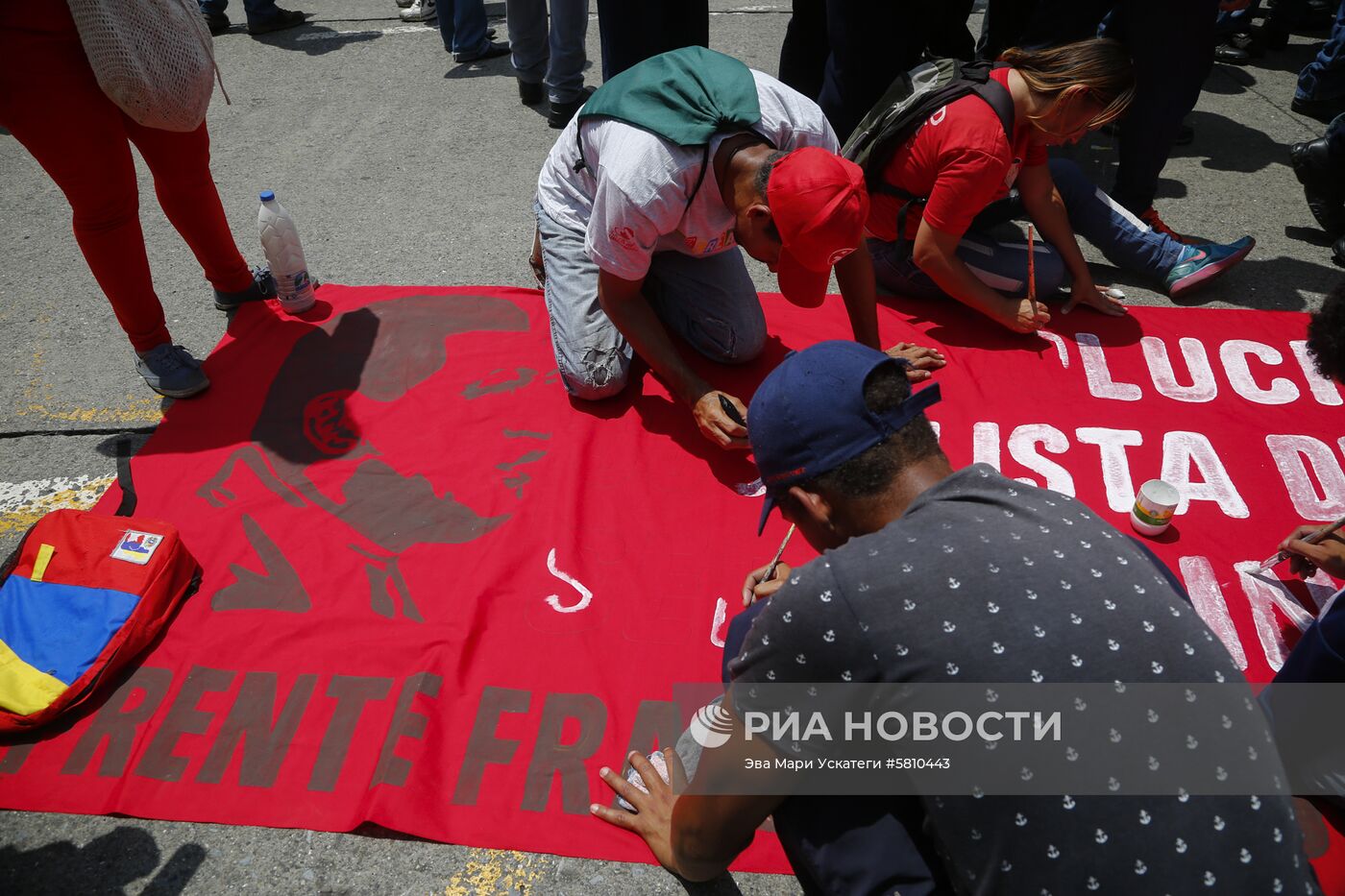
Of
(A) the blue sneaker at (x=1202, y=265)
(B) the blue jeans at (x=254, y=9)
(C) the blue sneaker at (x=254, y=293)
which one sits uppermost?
(A) the blue sneaker at (x=1202, y=265)

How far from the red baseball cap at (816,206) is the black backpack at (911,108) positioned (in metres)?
0.87

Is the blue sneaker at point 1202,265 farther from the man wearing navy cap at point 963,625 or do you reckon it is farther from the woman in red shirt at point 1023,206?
the man wearing navy cap at point 963,625

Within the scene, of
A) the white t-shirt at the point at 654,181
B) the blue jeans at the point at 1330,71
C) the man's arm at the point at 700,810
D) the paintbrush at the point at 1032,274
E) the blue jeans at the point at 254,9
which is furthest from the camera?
the blue jeans at the point at 254,9

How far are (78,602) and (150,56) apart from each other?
4.99 feet

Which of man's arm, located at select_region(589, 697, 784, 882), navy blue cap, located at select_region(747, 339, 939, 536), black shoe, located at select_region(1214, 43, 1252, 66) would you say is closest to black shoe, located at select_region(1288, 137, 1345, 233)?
black shoe, located at select_region(1214, 43, 1252, 66)

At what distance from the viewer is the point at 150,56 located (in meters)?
2.52

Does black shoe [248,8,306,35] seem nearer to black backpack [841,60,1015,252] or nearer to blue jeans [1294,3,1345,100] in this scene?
black backpack [841,60,1015,252]

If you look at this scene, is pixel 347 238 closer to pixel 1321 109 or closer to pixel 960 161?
pixel 960 161

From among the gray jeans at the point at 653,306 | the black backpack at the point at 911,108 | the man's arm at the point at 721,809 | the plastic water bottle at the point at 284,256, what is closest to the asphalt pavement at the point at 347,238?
the man's arm at the point at 721,809

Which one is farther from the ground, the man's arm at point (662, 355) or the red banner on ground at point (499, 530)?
the man's arm at point (662, 355)

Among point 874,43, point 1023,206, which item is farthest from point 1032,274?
point 874,43

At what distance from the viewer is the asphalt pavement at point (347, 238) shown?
1.87 m

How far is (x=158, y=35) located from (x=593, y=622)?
2061 millimetres

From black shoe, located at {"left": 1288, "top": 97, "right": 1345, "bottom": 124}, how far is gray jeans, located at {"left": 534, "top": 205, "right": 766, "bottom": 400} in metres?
3.72
